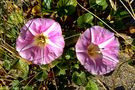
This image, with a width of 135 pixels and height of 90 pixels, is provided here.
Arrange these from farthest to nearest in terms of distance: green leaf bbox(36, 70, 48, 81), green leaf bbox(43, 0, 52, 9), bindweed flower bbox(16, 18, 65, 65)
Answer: green leaf bbox(43, 0, 52, 9) < green leaf bbox(36, 70, 48, 81) < bindweed flower bbox(16, 18, 65, 65)

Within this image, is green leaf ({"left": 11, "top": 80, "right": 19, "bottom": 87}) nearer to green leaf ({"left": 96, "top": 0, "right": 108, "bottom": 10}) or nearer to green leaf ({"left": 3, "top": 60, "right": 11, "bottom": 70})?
green leaf ({"left": 3, "top": 60, "right": 11, "bottom": 70})

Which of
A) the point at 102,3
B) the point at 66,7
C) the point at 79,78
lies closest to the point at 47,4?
the point at 66,7

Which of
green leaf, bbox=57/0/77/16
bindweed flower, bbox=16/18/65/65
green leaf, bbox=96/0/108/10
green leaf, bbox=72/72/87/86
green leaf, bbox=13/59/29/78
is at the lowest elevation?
green leaf, bbox=72/72/87/86

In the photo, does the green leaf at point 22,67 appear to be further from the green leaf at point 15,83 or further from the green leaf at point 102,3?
the green leaf at point 102,3

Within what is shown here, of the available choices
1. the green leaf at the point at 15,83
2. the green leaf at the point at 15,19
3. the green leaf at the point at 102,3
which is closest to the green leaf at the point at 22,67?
the green leaf at the point at 15,83

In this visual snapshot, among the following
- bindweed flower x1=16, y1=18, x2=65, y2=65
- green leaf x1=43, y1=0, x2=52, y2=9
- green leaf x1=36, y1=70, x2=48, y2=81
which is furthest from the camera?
green leaf x1=43, y1=0, x2=52, y2=9

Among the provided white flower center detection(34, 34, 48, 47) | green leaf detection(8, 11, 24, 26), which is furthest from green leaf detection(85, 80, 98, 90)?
green leaf detection(8, 11, 24, 26)

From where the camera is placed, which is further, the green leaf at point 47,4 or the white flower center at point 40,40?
the green leaf at point 47,4
